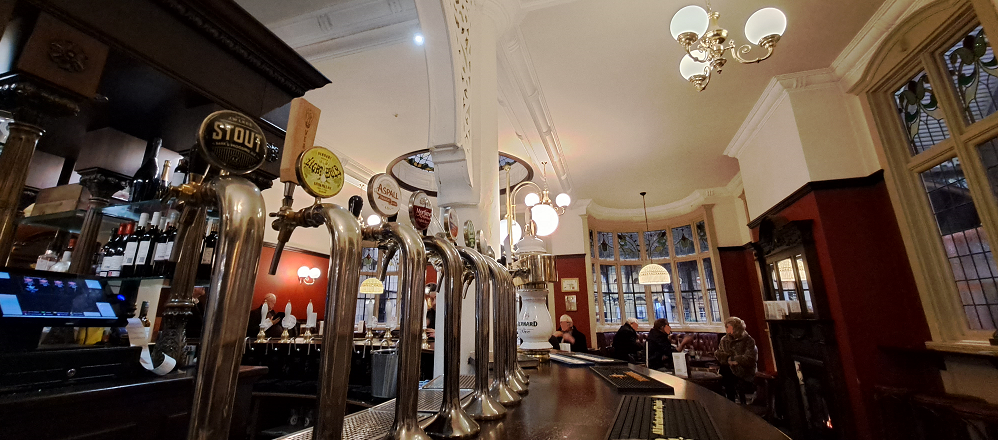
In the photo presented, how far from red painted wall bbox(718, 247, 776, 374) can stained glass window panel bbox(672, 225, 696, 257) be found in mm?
1229

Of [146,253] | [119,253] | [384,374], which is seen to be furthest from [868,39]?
A: [119,253]

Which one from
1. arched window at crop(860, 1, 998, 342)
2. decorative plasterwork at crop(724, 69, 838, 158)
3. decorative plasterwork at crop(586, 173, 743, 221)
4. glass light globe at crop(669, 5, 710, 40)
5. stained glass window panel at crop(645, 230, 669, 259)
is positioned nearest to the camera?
glass light globe at crop(669, 5, 710, 40)

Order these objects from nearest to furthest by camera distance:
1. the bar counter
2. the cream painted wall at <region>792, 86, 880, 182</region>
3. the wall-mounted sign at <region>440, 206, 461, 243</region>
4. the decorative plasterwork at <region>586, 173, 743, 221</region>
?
the bar counter, the wall-mounted sign at <region>440, 206, 461, 243</region>, the cream painted wall at <region>792, 86, 880, 182</region>, the decorative plasterwork at <region>586, 173, 743, 221</region>

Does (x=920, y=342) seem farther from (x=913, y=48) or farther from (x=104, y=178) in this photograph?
(x=104, y=178)

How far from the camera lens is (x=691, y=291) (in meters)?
9.42

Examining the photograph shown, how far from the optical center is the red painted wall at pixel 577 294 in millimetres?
8555

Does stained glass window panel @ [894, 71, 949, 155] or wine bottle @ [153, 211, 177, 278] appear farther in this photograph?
stained glass window panel @ [894, 71, 949, 155]

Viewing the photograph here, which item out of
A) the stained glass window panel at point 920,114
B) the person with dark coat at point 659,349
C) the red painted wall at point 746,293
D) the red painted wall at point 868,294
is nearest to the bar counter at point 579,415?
the red painted wall at point 868,294

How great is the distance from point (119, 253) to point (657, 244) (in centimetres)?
1031

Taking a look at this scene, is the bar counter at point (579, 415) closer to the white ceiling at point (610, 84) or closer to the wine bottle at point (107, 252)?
the wine bottle at point (107, 252)

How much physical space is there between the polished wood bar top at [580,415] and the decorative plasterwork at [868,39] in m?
4.33

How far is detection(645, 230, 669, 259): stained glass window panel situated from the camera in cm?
1014

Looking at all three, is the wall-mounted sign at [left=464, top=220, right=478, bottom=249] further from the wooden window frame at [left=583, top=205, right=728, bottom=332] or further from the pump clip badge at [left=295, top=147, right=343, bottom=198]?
the wooden window frame at [left=583, top=205, right=728, bottom=332]

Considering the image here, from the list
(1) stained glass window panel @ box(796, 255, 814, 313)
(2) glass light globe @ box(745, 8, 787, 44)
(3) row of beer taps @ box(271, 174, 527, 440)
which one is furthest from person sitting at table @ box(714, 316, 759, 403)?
(3) row of beer taps @ box(271, 174, 527, 440)
